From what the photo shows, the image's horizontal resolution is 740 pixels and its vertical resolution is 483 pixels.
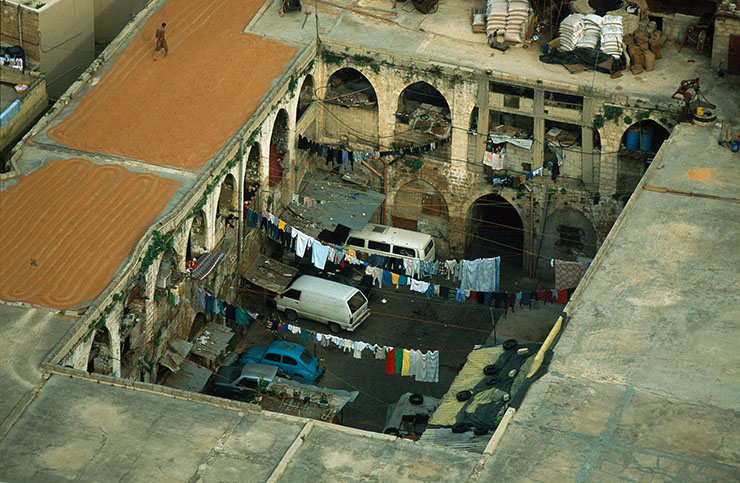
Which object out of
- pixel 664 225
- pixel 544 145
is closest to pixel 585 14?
pixel 544 145

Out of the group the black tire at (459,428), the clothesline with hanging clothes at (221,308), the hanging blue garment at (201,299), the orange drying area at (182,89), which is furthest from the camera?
the orange drying area at (182,89)

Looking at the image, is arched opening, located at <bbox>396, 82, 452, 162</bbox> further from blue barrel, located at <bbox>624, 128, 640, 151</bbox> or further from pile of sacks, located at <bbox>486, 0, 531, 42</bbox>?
blue barrel, located at <bbox>624, 128, 640, 151</bbox>

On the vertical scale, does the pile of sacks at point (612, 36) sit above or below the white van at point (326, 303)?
above

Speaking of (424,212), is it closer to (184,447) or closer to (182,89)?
(182,89)

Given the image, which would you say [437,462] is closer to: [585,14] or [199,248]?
[199,248]

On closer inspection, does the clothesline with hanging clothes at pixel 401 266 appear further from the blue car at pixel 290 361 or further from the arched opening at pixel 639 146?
the arched opening at pixel 639 146

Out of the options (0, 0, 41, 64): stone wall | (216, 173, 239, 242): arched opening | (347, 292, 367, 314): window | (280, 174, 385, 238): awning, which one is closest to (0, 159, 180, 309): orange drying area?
(216, 173, 239, 242): arched opening

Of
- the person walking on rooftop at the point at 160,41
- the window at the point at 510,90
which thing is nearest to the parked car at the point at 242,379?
the person walking on rooftop at the point at 160,41
